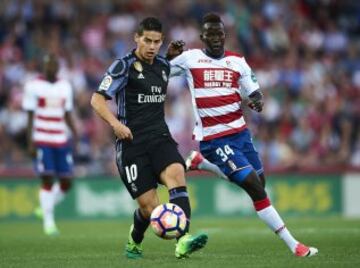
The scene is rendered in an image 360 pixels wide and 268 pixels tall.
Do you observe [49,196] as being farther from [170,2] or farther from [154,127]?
[170,2]

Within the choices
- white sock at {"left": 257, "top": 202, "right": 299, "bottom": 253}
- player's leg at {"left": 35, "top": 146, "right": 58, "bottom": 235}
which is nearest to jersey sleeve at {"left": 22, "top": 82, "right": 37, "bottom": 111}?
player's leg at {"left": 35, "top": 146, "right": 58, "bottom": 235}

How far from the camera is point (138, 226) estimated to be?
35.3 feet

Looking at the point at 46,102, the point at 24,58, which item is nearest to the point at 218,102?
the point at 46,102

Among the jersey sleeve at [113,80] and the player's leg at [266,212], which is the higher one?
the jersey sleeve at [113,80]

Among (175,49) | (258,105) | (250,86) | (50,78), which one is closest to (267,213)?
(258,105)

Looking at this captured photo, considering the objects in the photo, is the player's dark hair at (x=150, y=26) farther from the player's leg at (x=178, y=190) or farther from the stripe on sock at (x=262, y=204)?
the stripe on sock at (x=262, y=204)

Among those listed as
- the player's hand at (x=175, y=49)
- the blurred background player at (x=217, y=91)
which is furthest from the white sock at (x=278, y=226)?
the player's hand at (x=175, y=49)

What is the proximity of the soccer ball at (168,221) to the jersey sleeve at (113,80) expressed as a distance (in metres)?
1.35

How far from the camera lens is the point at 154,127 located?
1051 cm

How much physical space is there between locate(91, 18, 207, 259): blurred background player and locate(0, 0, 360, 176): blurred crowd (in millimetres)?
10186

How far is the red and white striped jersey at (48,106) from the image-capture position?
53.9ft

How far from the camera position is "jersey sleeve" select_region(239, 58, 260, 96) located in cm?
1123

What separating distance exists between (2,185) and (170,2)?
7.37 m

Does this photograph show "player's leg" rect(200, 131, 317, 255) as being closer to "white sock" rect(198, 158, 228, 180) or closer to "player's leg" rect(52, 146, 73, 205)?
"white sock" rect(198, 158, 228, 180)
